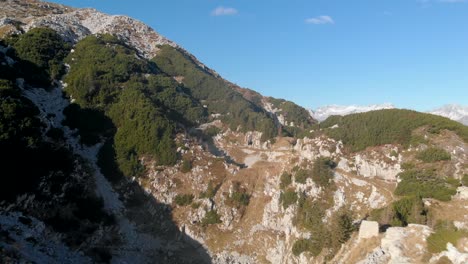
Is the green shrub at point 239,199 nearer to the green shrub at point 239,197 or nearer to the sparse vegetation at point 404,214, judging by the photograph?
the green shrub at point 239,197

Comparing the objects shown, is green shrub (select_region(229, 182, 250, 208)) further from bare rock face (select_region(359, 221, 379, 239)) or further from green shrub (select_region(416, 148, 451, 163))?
green shrub (select_region(416, 148, 451, 163))

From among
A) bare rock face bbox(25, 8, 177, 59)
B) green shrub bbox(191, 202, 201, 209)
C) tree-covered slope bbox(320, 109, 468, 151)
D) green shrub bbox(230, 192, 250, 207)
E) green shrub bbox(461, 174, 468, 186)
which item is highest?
bare rock face bbox(25, 8, 177, 59)

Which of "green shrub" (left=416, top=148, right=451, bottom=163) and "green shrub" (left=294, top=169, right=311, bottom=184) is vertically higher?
"green shrub" (left=416, top=148, right=451, bottom=163)

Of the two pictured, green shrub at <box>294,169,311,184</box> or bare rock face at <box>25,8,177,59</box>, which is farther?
bare rock face at <box>25,8,177,59</box>

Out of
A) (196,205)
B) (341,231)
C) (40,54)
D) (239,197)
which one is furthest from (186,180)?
(40,54)

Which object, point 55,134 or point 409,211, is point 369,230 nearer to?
point 409,211

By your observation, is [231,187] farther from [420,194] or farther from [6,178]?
[6,178]

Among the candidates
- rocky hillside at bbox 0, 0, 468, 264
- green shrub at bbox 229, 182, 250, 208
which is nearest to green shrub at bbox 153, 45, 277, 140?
rocky hillside at bbox 0, 0, 468, 264
